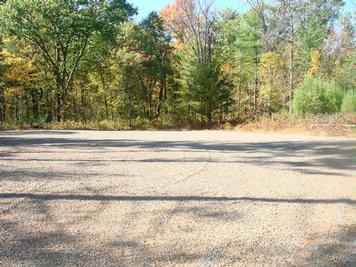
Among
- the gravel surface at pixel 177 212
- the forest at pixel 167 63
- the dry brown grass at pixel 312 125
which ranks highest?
the forest at pixel 167 63

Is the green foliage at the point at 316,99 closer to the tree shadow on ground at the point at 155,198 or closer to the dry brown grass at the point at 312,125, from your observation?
the dry brown grass at the point at 312,125

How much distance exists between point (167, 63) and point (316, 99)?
52.9ft

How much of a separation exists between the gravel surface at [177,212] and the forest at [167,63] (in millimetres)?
14381

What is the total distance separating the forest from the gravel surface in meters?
14.4

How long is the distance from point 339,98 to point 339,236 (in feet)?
64.9

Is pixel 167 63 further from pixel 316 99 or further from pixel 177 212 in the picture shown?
pixel 177 212

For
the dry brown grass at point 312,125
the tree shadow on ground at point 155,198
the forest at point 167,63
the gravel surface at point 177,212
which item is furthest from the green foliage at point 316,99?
the tree shadow on ground at point 155,198

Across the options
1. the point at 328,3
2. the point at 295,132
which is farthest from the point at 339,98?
the point at 328,3

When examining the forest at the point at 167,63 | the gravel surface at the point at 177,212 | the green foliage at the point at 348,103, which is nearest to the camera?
the gravel surface at the point at 177,212

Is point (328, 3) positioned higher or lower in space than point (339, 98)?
higher

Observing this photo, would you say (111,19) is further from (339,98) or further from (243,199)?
(243,199)

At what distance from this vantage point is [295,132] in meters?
16.8

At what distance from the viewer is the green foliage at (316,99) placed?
2080cm

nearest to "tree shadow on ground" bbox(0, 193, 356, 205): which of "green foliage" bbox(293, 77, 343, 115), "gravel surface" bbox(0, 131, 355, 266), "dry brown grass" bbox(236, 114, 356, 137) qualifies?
"gravel surface" bbox(0, 131, 355, 266)
